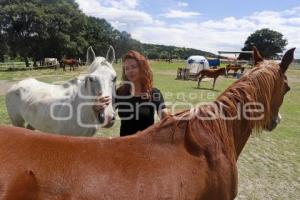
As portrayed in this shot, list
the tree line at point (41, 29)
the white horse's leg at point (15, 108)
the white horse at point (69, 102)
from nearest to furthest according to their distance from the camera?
the white horse at point (69, 102), the white horse's leg at point (15, 108), the tree line at point (41, 29)

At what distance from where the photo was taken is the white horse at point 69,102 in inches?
170

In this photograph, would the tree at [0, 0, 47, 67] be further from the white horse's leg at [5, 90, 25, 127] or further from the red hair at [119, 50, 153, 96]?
the red hair at [119, 50, 153, 96]

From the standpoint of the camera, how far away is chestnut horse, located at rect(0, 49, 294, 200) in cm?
152

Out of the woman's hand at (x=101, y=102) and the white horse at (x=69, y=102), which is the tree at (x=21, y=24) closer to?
the white horse at (x=69, y=102)

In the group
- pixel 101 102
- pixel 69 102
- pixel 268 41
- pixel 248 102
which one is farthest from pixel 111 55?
pixel 268 41

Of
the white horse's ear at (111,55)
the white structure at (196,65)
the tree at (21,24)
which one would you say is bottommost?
the white structure at (196,65)

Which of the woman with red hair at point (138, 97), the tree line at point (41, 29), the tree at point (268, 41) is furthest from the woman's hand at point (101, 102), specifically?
the tree at point (268, 41)

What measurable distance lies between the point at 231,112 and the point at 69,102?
339 cm

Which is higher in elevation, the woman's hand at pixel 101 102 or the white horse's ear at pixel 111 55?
the white horse's ear at pixel 111 55

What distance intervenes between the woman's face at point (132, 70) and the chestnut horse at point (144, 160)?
1.37 meters

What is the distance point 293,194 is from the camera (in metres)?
5.25

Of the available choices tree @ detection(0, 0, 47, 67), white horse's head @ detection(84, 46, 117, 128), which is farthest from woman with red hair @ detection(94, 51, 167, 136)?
tree @ detection(0, 0, 47, 67)

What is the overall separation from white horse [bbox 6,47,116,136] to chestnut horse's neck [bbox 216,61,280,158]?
209 centimetres

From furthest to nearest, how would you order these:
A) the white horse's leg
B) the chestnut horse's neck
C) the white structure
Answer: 1. the white structure
2. the white horse's leg
3. the chestnut horse's neck
